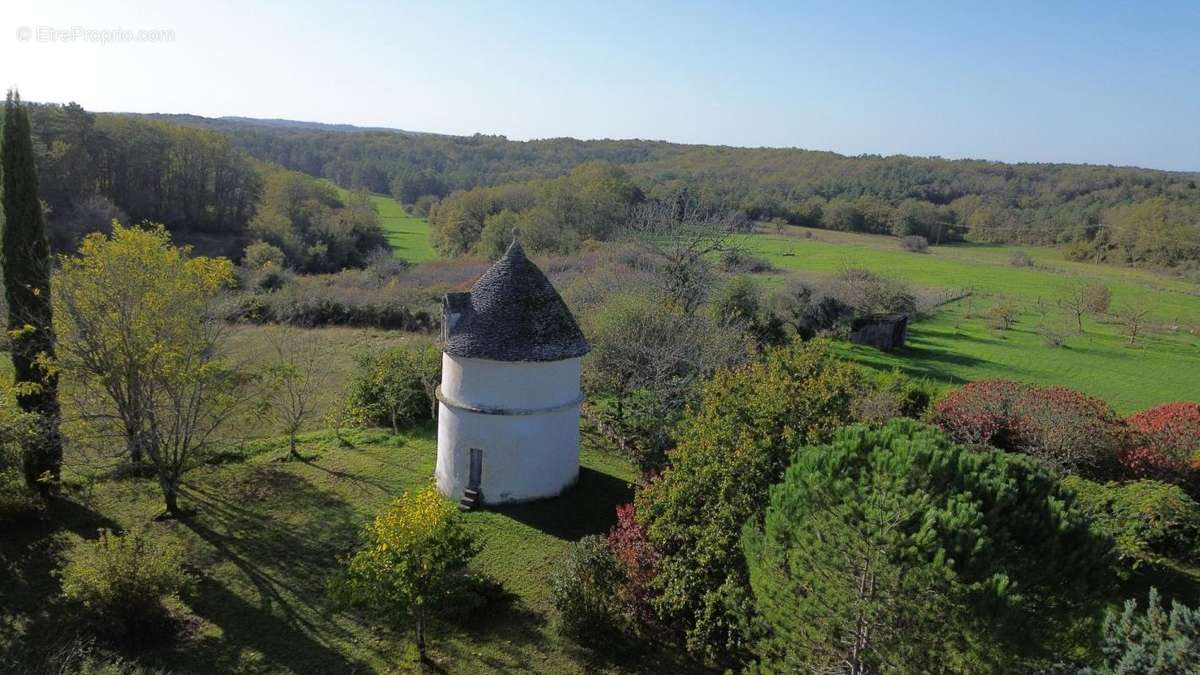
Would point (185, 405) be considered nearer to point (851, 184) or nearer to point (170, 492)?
Result: point (170, 492)

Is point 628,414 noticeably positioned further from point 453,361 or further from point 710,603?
point 710,603

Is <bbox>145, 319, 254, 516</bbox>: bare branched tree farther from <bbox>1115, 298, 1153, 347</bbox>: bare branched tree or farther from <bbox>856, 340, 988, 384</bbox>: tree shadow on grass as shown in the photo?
<bbox>1115, 298, 1153, 347</bbox>: bare branched tree

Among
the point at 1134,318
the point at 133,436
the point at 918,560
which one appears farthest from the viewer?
the point at 1134,318

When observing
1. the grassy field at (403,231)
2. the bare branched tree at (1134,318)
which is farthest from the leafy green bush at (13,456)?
the bare branched tree at (1134,318)

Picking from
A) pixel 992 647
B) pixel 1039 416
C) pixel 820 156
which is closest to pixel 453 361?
pixel 992 647

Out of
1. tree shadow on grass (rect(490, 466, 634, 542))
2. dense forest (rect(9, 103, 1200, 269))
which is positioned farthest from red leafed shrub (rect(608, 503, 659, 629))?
dense forest (rect(9, 103, 1200, 269))

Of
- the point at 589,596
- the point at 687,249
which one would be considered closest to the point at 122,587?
the point at 589,596
